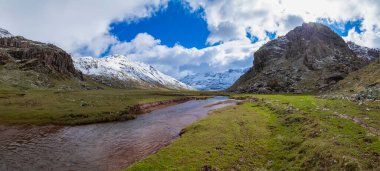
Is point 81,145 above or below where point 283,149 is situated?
below

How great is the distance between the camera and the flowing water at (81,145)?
24.8 m

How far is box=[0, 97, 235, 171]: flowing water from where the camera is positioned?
81.4 feet

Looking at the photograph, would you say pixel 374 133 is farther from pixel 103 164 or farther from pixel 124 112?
pixel 124 112

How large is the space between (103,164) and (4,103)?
205ft

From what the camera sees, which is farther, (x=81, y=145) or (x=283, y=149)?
(x=81, y=145)

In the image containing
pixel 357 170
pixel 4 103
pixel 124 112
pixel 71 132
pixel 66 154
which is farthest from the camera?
pixel 4 103

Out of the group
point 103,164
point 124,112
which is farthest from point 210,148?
point 124,112

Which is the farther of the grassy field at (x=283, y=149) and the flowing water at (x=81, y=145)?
the flowing water at (x=81, y=145)

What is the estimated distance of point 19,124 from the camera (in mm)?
46000

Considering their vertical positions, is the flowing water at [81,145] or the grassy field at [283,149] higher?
the grassy field at [283,149]

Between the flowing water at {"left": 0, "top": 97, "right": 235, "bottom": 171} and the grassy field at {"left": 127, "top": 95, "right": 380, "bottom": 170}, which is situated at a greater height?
the grassy field at {"left": 127, "top": 95, "right": 380, "bottom": 170}

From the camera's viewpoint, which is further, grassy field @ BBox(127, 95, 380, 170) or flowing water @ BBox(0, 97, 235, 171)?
flowing water @ BBox(0, 97, 235, 171)

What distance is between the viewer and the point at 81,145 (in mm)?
32219

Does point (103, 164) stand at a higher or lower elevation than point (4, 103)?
lower
